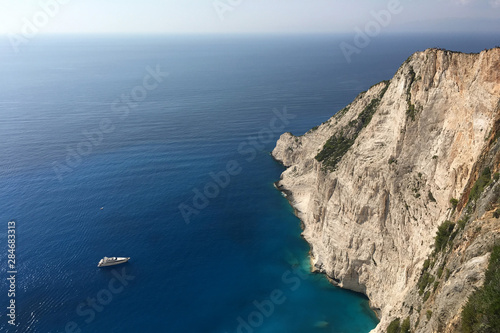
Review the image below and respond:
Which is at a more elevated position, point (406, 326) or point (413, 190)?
point (413, 190)

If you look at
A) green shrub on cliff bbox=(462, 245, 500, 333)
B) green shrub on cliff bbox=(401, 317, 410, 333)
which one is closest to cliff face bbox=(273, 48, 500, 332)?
green shrub on cliff bbox=(401, 317, 410, 333)

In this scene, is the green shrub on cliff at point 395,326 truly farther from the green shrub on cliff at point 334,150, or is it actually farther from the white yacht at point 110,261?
the white yacht at point 110,261

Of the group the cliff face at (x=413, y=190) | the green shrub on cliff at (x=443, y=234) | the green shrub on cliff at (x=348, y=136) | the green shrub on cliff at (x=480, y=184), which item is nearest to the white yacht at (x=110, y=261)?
the cliff face at (x=413, y=190)

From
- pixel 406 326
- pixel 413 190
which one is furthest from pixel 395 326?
pixel 413 190

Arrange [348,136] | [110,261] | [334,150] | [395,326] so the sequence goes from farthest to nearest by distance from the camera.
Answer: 1. [348,136]
2. [334,150]
3. [110,261]
4. [395,326]

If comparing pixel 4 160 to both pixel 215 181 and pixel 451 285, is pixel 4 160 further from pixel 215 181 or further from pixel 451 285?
pixel 451 285

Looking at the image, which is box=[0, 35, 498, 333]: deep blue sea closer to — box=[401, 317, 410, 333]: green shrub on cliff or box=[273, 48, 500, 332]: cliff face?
box=[273, 48, 500, 332]: cliff face

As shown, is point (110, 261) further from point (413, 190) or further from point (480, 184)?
point (480, 184)
